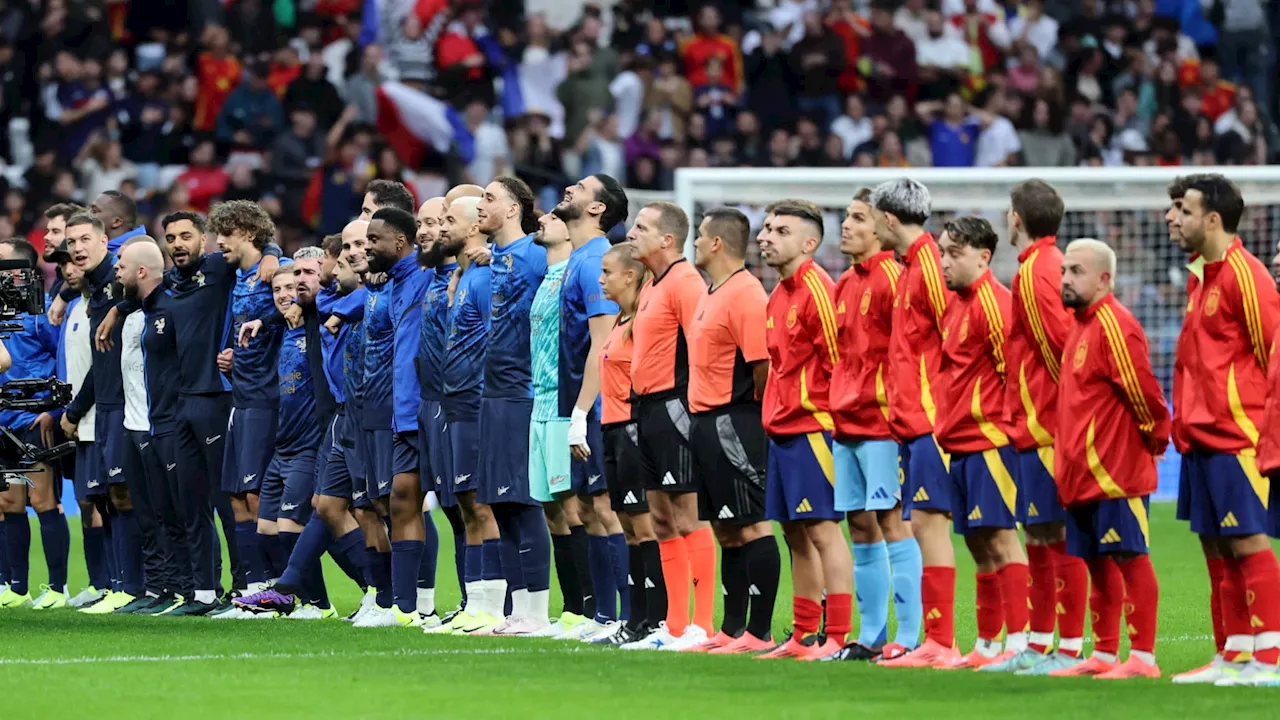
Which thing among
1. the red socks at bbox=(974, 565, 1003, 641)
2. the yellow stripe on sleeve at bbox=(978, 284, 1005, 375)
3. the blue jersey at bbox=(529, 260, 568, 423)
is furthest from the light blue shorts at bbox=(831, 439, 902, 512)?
the blue jersey at bbox=(529, 260, 568, 423)

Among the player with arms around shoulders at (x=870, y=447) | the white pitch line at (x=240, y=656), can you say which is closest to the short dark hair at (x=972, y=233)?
the player with arms around shoulders at (x=870, y=447)

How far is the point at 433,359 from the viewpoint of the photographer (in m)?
11.3

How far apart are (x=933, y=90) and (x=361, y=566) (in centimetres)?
1486

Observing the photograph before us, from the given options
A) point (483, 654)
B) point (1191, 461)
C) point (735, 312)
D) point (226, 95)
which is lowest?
point (483, 654)

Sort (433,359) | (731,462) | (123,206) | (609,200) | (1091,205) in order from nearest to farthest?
(731,462) → (609,200) → (433,359) → (123,206) → (1091,205)

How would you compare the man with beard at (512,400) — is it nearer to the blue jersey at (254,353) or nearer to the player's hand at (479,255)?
the player's hand at (479,255)

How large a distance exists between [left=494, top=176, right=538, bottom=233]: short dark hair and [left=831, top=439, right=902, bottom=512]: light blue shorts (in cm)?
269

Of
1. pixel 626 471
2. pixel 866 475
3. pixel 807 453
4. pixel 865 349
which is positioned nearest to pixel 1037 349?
pixel 865 349

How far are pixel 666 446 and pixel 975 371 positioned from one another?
1624 millimetres

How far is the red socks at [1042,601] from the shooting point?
8727mm

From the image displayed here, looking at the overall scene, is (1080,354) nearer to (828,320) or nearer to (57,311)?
(828,320)

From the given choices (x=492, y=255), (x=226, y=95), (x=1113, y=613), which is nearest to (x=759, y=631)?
(x=1113, y=613)

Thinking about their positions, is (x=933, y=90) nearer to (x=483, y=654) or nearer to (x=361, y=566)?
(x=361, y=566)

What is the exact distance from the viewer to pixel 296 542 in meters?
12.1
